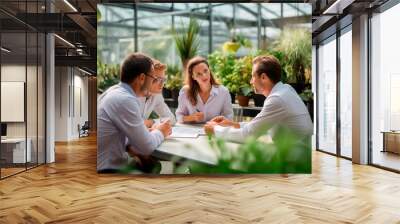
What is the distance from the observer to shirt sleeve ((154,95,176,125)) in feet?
19.8

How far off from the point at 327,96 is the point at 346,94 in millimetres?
1204

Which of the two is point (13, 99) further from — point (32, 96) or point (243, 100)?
point (243, 100)

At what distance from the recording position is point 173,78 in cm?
606

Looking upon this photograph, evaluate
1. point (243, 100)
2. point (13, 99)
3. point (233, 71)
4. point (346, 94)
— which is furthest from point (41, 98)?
point (346, 94)

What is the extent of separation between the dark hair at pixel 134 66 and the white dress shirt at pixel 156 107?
1.20ft

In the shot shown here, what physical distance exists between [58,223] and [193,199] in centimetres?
161

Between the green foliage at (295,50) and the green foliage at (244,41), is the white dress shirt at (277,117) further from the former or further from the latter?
the green foliage at (244,41)

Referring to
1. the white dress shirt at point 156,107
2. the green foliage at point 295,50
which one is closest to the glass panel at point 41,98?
the white dress shirt at point 156,107

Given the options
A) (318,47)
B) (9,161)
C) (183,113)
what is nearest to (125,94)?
(183,113)

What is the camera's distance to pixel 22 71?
694 cm

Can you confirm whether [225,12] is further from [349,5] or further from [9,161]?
[9,161]

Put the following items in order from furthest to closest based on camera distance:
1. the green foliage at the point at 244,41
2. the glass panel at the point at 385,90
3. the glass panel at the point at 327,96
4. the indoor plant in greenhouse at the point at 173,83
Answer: the glass panel at the point at 327,96
the glass panel at the point at 385,90
the green foliage at the point at 244,41
the indoor plant in greenhouse at the point at 173,83

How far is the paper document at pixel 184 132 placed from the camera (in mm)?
6062

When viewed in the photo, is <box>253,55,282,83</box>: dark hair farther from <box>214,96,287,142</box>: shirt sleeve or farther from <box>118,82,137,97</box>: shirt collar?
<box>118,82,137,97</box>: shirt collar
